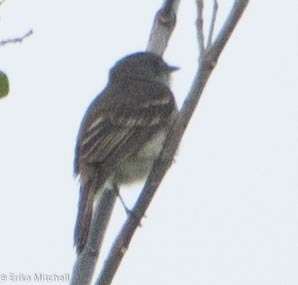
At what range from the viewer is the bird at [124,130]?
5.73m

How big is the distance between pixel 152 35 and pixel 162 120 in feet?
2.97

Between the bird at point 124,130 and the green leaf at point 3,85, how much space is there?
119cm

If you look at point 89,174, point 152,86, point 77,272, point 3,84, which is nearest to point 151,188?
point 77,272

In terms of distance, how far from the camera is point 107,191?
5785 millimetres

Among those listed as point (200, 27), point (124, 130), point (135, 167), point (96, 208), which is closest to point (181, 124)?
point (200, 27)

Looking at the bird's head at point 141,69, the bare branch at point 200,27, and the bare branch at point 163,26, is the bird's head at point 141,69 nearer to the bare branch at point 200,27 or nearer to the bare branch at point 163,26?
the bare branch at point 163,26

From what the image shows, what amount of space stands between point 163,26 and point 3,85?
6.28 ft

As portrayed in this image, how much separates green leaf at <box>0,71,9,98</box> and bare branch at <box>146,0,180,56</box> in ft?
6.04

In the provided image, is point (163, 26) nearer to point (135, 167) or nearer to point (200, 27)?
point (135, 167)

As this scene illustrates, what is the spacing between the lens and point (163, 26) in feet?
18.4

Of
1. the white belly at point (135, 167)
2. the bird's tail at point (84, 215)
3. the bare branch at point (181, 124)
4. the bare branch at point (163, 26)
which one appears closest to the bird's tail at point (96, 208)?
the bird's tail at point (84, 215)

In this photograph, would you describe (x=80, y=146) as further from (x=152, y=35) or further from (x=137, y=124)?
(x=152, y=35)

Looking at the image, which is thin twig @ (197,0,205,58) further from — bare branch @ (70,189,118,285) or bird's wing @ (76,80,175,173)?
bird's wing @ (76,80,175,173)

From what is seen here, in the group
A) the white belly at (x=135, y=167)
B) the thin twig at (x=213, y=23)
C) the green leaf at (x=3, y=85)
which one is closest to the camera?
the green leaf at (x=3, y=85)
